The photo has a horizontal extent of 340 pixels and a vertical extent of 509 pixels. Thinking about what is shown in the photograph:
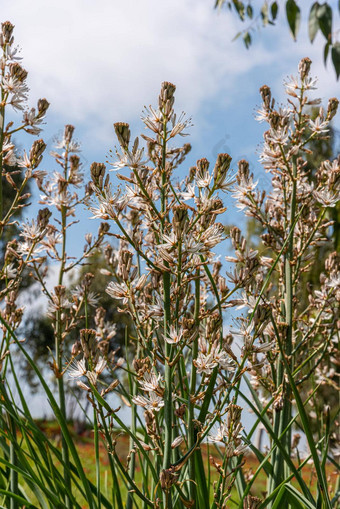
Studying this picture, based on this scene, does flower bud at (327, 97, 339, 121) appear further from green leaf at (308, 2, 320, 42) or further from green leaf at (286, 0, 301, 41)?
green leaf at (286, 0, 301, 41)

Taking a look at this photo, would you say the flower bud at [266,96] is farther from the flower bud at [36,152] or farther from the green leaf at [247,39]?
the green leaf at [247,39]

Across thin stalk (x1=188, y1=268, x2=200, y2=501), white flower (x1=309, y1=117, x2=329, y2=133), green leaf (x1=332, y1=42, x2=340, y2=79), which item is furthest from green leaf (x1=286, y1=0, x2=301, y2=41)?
thin stalk (x1=188, y1=268, x2=200, y2=501)

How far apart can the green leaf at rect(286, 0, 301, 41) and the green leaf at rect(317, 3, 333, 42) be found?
0.28 metres

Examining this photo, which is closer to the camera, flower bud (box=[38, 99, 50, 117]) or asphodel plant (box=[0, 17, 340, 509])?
asphodel plant (box=[0, 17, 340, 509])

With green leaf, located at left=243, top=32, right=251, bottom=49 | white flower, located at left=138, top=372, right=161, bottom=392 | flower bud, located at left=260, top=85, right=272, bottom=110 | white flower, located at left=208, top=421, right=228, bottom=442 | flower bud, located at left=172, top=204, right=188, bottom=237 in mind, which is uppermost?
green leaf, located at left=243, top=32, right=251, bottom=49

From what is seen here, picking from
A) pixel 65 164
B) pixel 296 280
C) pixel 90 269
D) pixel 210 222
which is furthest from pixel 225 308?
pixel 90 269

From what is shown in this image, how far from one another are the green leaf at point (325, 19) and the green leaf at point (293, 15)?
28 centimetres

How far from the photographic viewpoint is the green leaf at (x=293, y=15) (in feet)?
16.4

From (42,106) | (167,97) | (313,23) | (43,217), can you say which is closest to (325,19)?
(313,23)

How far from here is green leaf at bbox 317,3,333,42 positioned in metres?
4.73

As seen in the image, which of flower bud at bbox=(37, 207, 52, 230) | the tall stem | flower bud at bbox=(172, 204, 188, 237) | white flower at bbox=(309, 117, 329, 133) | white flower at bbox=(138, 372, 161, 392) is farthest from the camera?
white flower at bbox=(309, 117, 329, 133)

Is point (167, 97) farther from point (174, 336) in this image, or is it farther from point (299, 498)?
point (299, 498)

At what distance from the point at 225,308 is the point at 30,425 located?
730 millimetres

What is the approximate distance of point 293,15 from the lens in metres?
5.03
